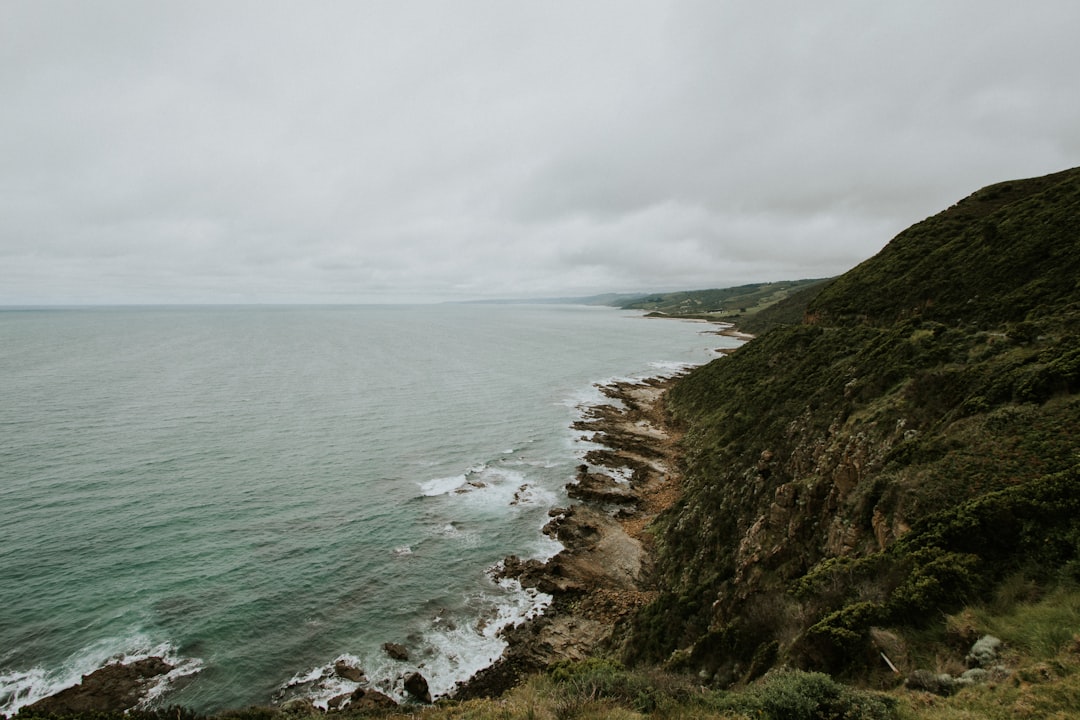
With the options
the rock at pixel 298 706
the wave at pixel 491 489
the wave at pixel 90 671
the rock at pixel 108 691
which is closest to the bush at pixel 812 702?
the rock at pixel 298 706

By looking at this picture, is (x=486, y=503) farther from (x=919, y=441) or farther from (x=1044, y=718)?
(x=1044, y=718)

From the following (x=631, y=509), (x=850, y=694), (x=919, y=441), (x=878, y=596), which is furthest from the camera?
(x=631, y=509)

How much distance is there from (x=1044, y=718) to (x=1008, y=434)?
11.8 m

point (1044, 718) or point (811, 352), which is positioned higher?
point (811, 352)

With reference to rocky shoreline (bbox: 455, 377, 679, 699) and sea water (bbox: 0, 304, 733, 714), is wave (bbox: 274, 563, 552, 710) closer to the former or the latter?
sea water (bbox: 0, 304, 733, 714)

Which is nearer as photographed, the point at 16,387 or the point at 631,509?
the point at 631,509

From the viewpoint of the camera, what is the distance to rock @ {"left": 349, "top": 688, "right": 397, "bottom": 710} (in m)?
18.1

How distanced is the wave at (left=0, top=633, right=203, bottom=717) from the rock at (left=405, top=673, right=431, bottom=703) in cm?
955

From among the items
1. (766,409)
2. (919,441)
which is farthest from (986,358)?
(766,409)

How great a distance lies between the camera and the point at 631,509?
34.4m

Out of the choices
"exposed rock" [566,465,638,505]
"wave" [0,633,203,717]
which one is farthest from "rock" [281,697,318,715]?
"exposed rock" [566,465,638,505]

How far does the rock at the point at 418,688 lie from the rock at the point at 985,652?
Answer: 61.5ft

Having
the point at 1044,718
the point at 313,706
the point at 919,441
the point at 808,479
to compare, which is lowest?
the point at 313,706

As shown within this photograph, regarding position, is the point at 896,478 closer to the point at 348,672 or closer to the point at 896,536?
the point at 896,536
